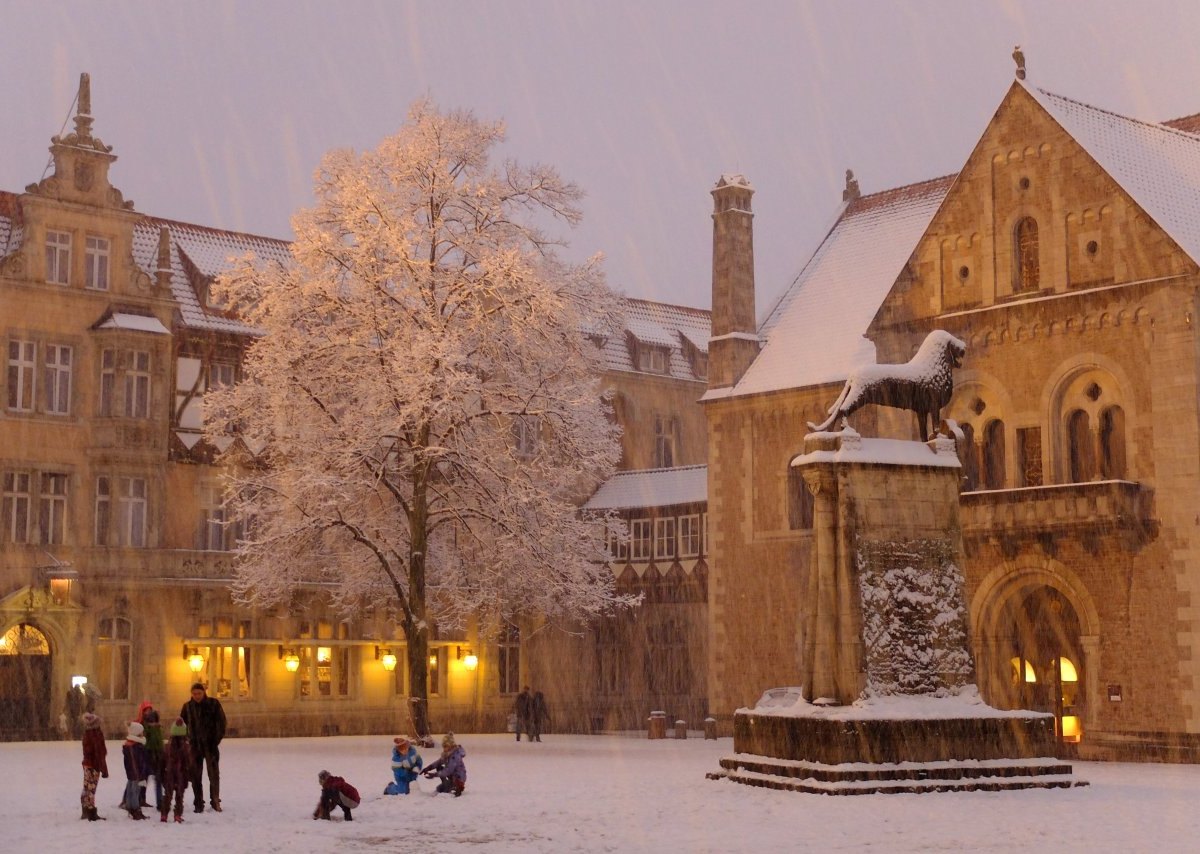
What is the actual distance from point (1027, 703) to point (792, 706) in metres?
13.8

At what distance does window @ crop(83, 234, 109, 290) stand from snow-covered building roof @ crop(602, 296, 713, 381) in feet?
62.8

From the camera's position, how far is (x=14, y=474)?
45750mm

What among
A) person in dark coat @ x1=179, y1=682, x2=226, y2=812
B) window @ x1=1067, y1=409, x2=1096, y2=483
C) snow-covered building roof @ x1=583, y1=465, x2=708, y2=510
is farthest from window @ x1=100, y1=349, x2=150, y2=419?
person in dark coat @ x1=179, y1=682, x2=226, y2=812

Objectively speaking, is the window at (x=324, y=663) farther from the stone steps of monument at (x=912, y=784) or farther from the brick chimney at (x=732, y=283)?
the stone steps of monument at (x=912, y=784)

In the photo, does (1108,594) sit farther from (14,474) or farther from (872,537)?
(14,474)

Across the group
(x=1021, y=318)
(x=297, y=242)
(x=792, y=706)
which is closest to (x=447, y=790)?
(x=792, y=706)

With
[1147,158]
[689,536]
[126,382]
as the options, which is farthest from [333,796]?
[689,536]

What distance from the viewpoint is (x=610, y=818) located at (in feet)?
71.5

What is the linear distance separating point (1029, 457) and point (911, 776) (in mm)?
15576

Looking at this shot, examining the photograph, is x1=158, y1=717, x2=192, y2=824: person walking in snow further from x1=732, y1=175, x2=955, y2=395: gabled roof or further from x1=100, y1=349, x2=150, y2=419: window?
x1=100, y1=349, x2=150, y2=419: window

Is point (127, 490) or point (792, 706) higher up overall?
point (127, 490)

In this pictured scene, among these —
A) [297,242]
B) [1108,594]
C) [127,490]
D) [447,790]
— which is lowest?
[447,790]

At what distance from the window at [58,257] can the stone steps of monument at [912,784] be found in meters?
28.8

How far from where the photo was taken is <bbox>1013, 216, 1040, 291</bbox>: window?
38.5 metres
